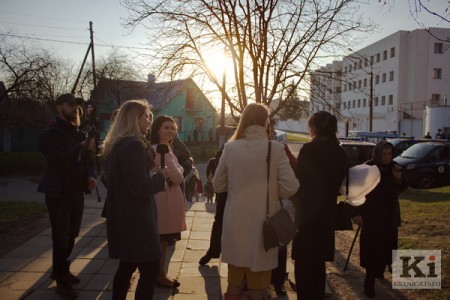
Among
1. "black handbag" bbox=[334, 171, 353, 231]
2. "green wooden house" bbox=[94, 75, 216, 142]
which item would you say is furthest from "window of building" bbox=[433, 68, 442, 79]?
"black handbag" bbox=[334, 171, 353, 231]

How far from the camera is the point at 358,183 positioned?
357 centimetres

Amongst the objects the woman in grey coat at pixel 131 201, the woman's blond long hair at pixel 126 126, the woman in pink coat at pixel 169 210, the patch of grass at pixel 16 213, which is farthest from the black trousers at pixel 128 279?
the patch of grass at pixel 16 213

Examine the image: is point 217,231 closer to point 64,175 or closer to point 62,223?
point 62,223

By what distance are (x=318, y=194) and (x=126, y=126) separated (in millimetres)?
1702

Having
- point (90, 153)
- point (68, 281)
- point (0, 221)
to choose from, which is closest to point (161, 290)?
point (68, 281)

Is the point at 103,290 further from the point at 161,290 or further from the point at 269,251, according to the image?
the point at 269,251

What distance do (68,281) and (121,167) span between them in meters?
1.84

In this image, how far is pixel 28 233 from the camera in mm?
6625

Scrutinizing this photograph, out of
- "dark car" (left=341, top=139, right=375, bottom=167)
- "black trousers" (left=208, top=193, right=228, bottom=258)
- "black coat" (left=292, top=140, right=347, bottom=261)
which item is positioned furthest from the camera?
"dark car" (left=341, top=139, right=375, bottom=167)

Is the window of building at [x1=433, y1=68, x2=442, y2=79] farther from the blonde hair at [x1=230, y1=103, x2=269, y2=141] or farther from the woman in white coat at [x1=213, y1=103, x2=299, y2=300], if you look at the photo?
the woman in white coat at [x1=213, y1=103, x2=299, y2=300]

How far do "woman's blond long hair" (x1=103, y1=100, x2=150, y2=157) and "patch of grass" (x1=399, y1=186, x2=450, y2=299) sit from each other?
3.58m

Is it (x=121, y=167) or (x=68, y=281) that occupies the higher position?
(x=121, y=167)

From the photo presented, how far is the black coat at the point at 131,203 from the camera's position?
286 centimetres

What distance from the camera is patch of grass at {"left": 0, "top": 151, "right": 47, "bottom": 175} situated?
20.2 m
